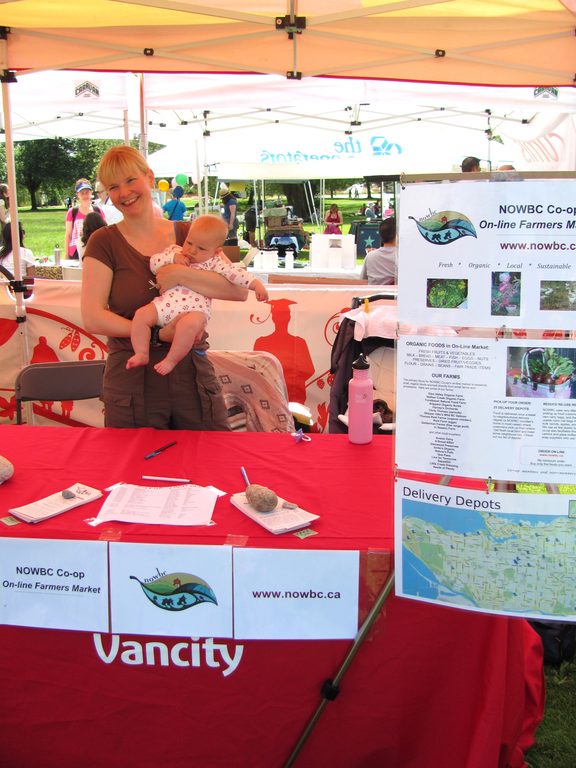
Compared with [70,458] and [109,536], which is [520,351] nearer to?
[109,536]

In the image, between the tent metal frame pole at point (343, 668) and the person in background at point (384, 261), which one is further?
the person in background at point (384, 261)

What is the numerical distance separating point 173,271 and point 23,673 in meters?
1.16

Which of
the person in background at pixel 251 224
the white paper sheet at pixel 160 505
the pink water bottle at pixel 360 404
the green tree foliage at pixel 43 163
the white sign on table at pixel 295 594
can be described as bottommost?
the white sign on table at pixel 295 594

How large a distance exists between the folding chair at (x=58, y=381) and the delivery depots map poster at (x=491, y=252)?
6.94 feet

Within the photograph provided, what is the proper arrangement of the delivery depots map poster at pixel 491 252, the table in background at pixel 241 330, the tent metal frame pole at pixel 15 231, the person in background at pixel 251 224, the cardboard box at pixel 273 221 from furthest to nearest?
the cardboard box at pixel 273 221 < the person in background at pixel 251 224 < the table in background at pixel 241 330 < the tent metal frame pole at pixel 15 231 < the delivery depots map poster at pixel 491 252

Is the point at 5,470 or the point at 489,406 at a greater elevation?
the point at 489,406

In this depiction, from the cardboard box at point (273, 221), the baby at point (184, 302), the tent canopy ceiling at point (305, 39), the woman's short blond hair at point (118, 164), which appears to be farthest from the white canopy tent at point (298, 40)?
the cardboard box at point (273, 221)

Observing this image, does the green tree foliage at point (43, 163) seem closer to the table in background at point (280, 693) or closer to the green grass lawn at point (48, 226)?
the green grass lawn at point (48, 226)

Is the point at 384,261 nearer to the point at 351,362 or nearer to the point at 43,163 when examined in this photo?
the point at 351,362

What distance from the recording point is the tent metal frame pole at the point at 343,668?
1.43 meters

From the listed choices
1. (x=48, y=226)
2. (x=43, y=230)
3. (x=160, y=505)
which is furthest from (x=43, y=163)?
(x=160, y=505)

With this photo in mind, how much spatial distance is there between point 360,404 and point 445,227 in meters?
0.91

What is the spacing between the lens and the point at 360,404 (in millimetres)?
2057

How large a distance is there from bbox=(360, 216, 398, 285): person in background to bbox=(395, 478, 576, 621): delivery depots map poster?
3.83 metres
